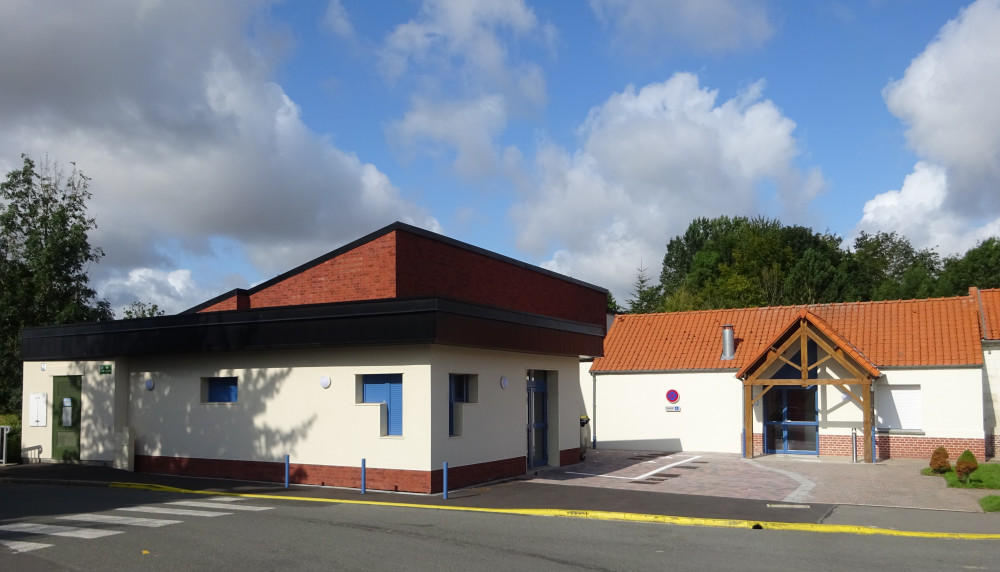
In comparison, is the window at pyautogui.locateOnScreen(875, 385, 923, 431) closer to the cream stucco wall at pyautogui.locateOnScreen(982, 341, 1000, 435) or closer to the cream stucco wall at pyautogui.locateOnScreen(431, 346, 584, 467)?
the cream stucco wall at pyautogui.locateOnScreen(982, 341, 1000, 435)

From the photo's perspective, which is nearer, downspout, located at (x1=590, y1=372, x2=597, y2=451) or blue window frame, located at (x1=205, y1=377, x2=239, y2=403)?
blue window frame, located at (x1=205, y1=377, x2=239, y2=403)

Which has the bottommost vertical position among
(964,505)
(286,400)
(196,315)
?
(964,505)

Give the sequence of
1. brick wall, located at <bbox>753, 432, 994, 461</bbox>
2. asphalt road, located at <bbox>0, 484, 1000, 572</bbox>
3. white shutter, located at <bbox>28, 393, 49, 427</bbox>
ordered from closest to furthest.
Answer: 1. asphalt road, located at <bbox>0, 484, 1000, 572</bbox>
2. white shutter, located at <bbox>28, 393, 49, 427</bbox>
3. brick wall, located at <bbox>753, 432, 994, 461</bbox>

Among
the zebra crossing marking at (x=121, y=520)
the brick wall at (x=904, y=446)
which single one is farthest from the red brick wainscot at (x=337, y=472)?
the brick wall at (x=904, y=446)

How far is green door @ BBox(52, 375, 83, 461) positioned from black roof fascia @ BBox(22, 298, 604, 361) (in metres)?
0.89

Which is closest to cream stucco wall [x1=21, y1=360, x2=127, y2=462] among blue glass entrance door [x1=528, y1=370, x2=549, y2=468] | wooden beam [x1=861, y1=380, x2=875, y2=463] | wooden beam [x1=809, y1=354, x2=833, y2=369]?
blue glass entrance door [x1=528, y1=370, x2=549, y2=468]

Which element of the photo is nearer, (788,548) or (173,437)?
(788,548)

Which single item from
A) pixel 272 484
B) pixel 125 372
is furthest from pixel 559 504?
pixel 125 372

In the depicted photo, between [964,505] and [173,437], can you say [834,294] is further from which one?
[173,437]

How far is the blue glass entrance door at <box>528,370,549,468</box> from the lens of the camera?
68.9 ft

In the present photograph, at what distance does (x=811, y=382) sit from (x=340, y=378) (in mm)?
14488

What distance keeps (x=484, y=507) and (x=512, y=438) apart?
4593 mm

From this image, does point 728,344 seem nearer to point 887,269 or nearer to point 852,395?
point 852,395

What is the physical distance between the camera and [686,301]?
55.3m
